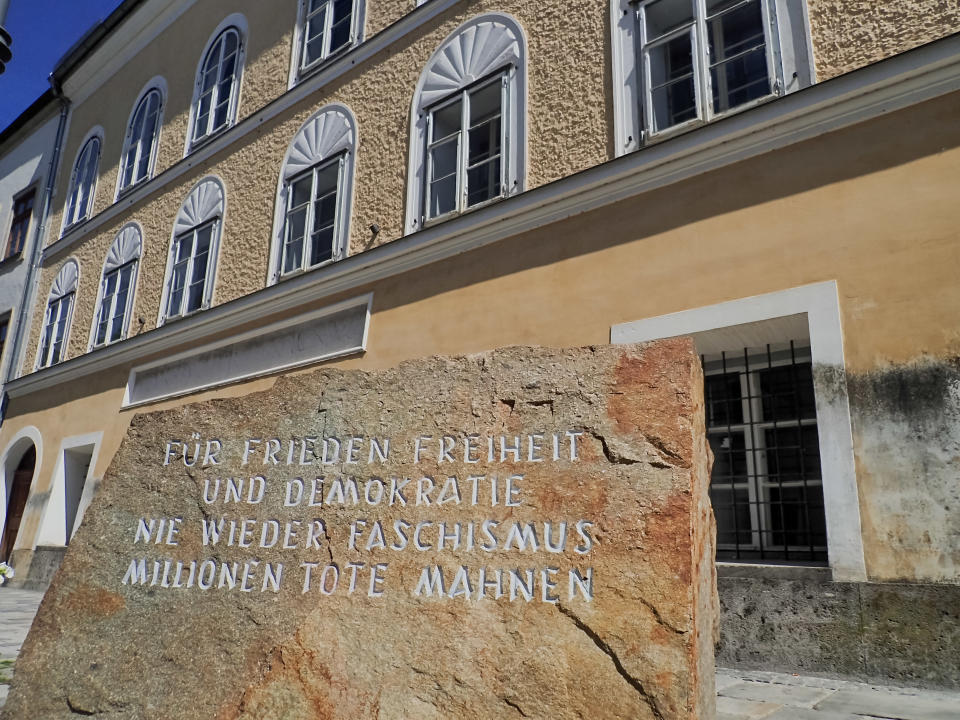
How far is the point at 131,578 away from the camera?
3.44 m

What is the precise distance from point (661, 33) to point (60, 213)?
12875 mm

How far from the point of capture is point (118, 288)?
12234 mm

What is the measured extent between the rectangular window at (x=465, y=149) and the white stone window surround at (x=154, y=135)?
6.62 meters

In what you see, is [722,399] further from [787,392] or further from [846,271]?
[846,271]

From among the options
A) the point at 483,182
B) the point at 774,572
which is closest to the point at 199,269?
the point at 483,182

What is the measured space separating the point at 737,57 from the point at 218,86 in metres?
8.46

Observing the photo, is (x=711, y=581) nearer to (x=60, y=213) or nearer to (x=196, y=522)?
(x=196, y=522)

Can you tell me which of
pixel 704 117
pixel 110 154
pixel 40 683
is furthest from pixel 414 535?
pixel 110 154

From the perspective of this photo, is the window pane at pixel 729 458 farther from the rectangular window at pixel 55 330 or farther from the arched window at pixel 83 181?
the arched window at pixel 83 181

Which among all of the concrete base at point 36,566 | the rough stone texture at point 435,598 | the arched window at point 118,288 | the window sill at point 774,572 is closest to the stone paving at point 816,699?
the window sill at point 774,572

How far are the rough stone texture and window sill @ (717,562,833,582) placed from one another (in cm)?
186

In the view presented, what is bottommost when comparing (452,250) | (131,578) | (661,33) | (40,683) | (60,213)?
(40,683)

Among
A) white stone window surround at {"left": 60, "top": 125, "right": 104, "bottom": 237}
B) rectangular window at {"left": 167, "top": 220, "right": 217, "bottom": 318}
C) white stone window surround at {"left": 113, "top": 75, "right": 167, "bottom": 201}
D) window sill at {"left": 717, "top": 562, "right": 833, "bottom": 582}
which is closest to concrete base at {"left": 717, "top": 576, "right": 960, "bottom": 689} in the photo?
window sill at {"left": 717, "top": 562, "right": 833, "bottom": 582}

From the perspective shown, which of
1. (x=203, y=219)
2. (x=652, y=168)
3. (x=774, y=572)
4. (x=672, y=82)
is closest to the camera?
(x=774, y=572)
